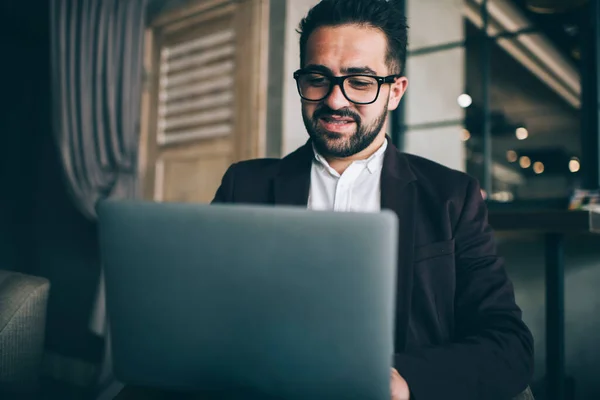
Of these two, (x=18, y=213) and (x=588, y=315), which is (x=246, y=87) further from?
(x=18, y=213)

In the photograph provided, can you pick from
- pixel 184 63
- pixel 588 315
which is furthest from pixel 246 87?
pixel 588 315

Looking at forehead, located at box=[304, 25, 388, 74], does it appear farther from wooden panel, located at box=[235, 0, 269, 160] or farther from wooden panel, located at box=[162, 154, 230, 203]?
wooden panel, located at box=[162, 154, 230, 203]

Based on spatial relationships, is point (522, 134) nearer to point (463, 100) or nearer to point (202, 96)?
point (463, 100)

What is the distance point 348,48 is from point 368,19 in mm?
96

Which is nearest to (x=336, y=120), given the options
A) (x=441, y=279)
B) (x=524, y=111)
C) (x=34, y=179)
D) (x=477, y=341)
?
(x=441, y=279)

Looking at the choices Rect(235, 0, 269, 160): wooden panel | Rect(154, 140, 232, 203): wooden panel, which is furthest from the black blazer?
Rect(154, 140, 232, 203): wooden panel

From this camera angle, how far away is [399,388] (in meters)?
0.78

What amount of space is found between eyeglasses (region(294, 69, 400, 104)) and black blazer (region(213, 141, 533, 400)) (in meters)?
0.15

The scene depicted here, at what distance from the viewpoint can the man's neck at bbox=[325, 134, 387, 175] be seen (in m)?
1.28

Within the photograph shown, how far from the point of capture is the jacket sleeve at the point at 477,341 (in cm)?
84

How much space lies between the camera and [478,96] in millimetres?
6906

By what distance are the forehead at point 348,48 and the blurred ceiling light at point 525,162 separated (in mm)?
9086

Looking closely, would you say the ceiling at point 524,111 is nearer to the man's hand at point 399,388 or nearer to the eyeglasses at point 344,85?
the eyeglasses at point 344,85

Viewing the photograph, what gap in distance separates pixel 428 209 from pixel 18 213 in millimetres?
3206
